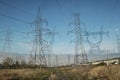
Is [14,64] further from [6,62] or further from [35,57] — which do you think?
[35,57]

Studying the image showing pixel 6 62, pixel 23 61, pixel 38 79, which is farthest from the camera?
pixel 23 61

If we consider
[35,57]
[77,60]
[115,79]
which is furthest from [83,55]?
[115,79]

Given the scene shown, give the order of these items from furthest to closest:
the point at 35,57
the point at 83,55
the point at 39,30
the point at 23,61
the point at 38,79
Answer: the point at 23,61
the point at 83,55
the point at 35,57
the point at 39,30
the point at 38,79

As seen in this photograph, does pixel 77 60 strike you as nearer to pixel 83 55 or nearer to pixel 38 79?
pixel 83 55

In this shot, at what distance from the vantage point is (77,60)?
4791 centimetres

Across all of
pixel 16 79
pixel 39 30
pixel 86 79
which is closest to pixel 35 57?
pixel 39 30

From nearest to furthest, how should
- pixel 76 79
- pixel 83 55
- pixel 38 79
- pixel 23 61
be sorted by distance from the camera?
pixel 76 79 → pixel 38 79 → pixel 83 55 → pixel 23 61

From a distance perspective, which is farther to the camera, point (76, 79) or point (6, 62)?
point (6, 62)

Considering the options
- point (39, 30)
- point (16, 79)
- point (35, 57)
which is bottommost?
point (16, 79)

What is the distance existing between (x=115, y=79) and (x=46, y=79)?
315 inches

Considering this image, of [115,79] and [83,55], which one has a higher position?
[83,55]

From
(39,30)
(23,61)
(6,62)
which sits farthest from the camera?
(23,61)

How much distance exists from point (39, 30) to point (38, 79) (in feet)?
54.8

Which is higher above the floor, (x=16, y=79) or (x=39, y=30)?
(x=39, y=30)
